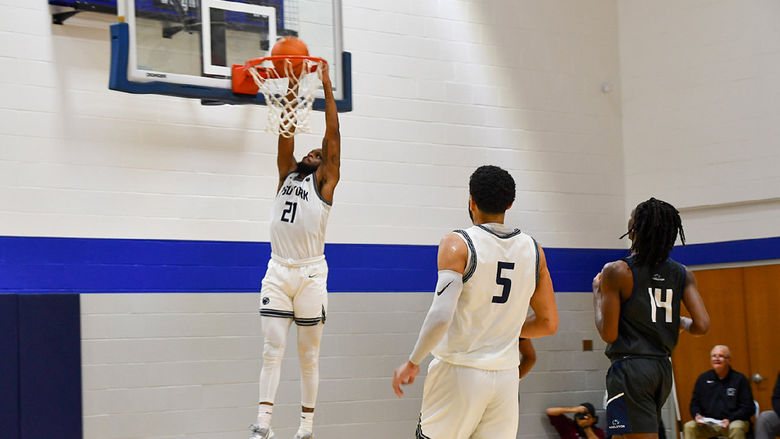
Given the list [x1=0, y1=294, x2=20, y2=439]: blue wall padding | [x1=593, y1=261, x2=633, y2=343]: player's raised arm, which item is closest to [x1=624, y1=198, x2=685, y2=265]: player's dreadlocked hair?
[x1=593, y1=261, x2=633, y2=343]: player's raised arm

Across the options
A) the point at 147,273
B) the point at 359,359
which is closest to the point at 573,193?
the point at 359,359

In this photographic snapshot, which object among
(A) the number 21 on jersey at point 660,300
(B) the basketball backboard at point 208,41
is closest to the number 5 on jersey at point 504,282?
(A) the number 21 on jersey at point 660,300

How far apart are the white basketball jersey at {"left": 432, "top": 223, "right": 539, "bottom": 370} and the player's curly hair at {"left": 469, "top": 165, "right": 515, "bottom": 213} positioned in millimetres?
107

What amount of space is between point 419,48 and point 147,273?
371cm

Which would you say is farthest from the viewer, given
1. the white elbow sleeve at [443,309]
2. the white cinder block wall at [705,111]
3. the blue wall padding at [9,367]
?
the white cinder block wall at [705,111]

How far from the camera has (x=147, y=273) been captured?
301 inches

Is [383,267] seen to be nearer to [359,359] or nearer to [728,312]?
[359,359]

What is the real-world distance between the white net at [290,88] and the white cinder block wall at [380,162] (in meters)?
1.45

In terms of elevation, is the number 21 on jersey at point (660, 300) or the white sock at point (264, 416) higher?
the number 21 on jersey at point (660, 300)

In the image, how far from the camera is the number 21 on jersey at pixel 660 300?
4848 mm

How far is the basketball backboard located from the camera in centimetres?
666

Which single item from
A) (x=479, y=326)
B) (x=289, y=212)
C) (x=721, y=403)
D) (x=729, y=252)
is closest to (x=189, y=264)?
(x=289, y=212)

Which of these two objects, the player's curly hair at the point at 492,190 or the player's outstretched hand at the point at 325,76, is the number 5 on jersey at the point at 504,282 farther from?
the player's outstretched hand at the point at 325,76

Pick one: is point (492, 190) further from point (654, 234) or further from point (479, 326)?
point (654, 234)
